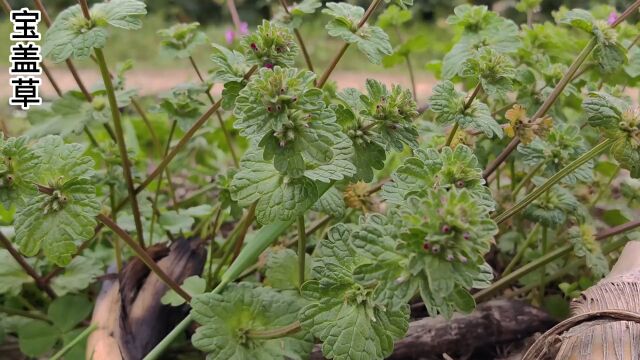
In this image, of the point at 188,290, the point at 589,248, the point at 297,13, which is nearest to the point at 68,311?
the point at 188,290

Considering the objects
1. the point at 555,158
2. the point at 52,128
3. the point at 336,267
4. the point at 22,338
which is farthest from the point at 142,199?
the point at 555,158

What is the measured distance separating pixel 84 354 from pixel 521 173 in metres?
0.81

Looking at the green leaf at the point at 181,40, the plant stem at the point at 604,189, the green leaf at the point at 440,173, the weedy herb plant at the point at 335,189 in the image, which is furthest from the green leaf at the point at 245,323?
the plant stem at the point at 604,189

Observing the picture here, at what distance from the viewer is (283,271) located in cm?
98

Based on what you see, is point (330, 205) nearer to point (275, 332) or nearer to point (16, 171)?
point (275, 332)

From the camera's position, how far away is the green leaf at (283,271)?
0.98 meters

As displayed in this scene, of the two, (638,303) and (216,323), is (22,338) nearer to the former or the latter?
(216,323)

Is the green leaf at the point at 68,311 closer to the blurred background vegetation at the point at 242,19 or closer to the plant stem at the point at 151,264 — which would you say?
the plant stem at the point at 151,264

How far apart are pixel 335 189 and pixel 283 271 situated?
0.46 ft

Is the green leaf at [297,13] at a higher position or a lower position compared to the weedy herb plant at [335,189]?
higher

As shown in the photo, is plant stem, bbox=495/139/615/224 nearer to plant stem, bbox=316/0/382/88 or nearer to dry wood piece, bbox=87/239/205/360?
plant stem, bbox=316/0/382/88

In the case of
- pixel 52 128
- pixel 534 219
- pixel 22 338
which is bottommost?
pixel 22 338

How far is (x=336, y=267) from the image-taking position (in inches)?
28.7

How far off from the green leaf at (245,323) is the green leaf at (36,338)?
380mm
